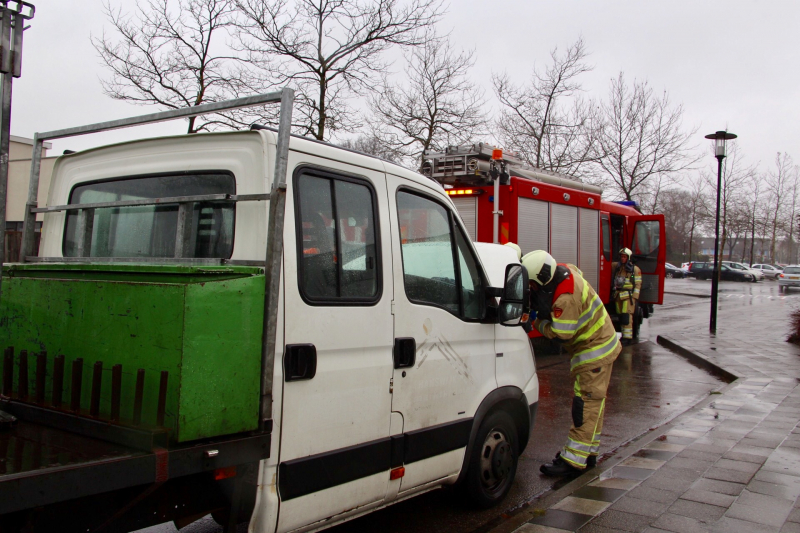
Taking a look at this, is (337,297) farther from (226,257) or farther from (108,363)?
(108,363)

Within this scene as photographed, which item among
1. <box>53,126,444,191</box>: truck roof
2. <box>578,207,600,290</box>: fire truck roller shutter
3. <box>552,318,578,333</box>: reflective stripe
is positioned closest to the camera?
<box>53,126,444,191</box>: truck roof

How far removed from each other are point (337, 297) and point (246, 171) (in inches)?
27.3

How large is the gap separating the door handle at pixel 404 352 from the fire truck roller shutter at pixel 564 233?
24.4 ft

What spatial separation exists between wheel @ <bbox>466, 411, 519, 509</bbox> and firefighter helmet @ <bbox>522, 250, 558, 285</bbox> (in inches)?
43.2

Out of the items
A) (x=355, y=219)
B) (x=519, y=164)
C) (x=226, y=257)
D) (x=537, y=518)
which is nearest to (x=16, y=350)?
(x=226, y=257)

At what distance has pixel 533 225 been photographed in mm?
10109

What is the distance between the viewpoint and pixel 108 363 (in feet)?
8.26

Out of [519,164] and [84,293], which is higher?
[519,164]

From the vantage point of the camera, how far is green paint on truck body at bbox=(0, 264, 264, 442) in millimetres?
2318

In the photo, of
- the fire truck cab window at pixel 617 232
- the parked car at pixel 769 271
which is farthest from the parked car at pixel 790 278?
the fire truck cab window at pixel 617 232

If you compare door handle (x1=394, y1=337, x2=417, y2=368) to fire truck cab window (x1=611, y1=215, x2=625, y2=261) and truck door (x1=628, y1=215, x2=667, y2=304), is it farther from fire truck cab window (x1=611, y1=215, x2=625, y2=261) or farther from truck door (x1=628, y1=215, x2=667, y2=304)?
truck door (x1=628, y1=215, x2=667, y2=304)

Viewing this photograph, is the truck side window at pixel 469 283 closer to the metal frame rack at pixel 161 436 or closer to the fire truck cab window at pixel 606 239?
the metal frame rack at pixel 161 436

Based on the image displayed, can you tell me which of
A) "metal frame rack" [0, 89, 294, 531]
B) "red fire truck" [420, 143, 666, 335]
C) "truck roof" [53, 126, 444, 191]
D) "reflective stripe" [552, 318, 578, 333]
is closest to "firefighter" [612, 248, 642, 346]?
"red fire truck" [420, 143, 666, 335]

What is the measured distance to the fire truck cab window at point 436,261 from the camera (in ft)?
11.3
